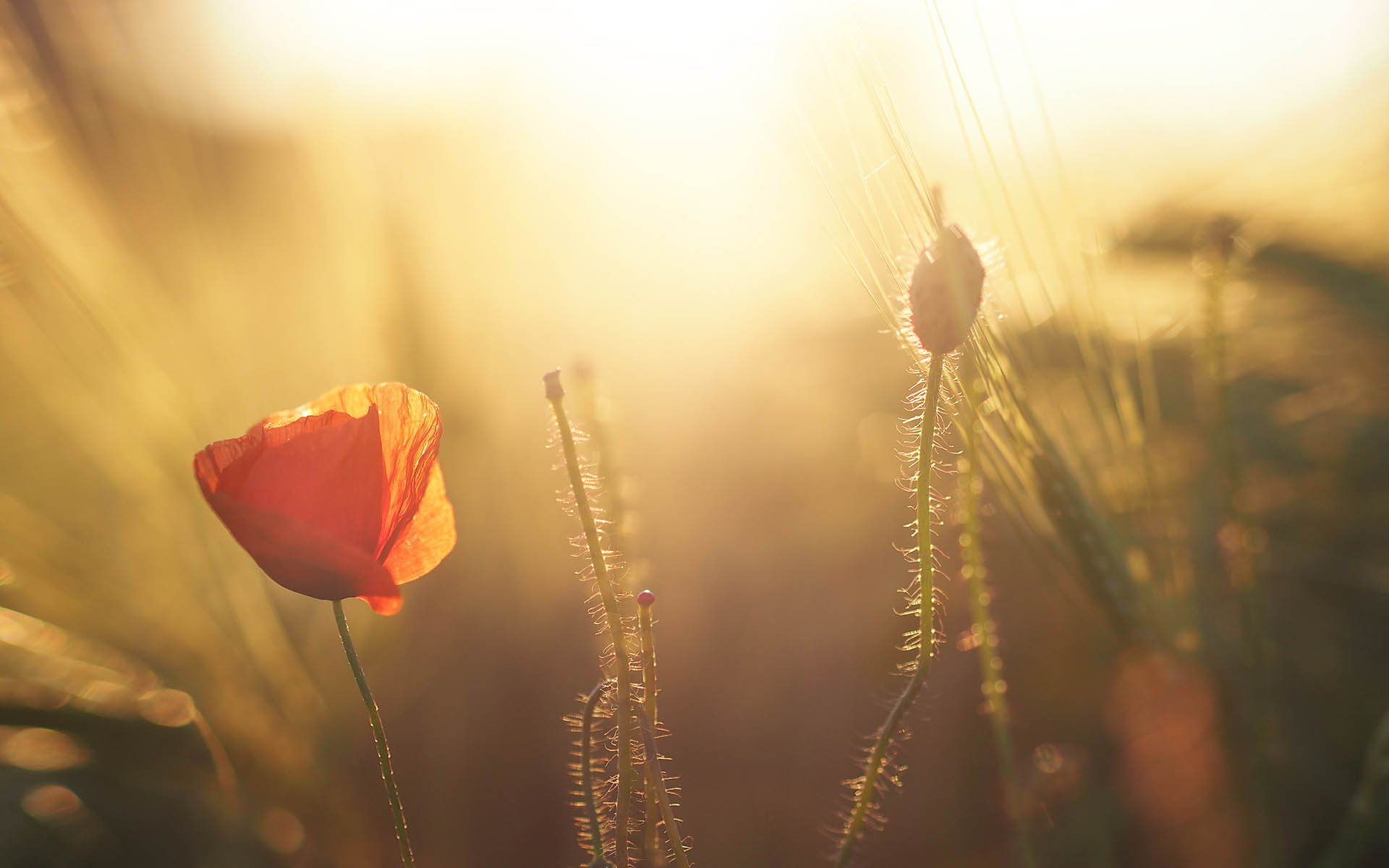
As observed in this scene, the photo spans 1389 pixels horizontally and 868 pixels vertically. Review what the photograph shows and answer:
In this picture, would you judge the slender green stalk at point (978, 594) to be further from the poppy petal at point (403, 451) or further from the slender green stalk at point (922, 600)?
the poppy petal at point (403, 451)

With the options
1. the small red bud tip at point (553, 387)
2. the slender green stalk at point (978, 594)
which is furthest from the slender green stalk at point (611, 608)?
the slender green stalk at point (978, 594)

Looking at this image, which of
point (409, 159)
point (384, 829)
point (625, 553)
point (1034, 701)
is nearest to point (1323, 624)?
point (1034, 701)

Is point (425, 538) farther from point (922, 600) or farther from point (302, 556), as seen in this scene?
point (922, 600)

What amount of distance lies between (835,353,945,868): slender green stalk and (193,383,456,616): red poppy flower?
0.13 meters

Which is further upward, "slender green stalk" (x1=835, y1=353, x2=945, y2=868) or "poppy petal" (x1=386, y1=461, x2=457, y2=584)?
"poppy petal" (x1=386, y1=461, x2=457, y2=584)

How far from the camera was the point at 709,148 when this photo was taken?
72 centimetres

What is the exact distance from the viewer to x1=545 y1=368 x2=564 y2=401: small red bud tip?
199 millimetres

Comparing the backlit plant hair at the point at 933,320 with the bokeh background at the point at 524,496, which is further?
the bokeh background at the point at 524,496

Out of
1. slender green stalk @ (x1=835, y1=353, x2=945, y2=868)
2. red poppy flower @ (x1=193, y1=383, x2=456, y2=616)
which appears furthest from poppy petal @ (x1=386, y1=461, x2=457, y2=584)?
slender green stalk @ (x1=835, y1=353, x2=945, y2=868)

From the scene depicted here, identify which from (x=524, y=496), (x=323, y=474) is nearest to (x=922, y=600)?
(x=323, y=474)

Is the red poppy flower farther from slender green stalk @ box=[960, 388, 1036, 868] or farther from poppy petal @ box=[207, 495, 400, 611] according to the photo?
slender green stalk @ box=[960, 388, 1036, 868]

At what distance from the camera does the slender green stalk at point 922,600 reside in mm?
208

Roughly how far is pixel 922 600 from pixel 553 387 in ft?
0.36

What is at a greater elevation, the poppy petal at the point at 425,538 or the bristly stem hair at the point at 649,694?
the poppy petal at the point at 425,538
